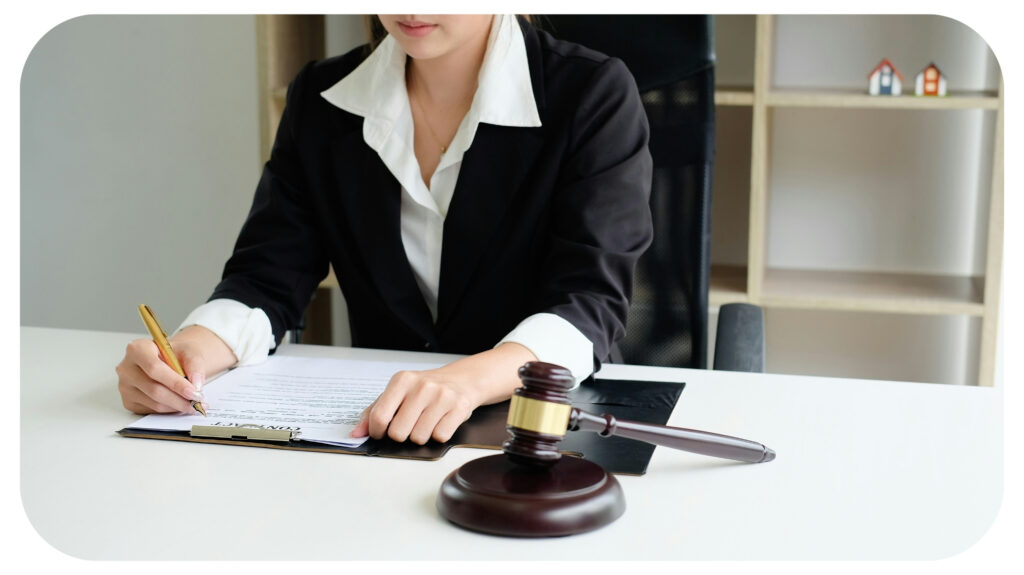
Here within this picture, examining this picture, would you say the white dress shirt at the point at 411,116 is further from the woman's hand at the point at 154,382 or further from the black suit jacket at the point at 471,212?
the woman's hand at the point at 154,382

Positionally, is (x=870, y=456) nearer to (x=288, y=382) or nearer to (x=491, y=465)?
(x=491, y=465)

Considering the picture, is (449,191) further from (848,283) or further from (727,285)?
(848,283)

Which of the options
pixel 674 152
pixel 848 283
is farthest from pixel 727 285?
pixel 674 152

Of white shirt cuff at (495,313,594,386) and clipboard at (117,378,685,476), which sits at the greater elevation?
white shirt cuff at (495,313,594,386)

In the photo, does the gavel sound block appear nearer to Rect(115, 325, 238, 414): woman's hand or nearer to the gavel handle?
the gavel handle

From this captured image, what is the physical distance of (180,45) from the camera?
2887mm

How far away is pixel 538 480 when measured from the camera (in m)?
0.75

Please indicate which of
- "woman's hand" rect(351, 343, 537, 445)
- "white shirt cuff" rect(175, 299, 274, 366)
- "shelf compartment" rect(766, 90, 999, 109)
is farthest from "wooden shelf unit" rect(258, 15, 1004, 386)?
"woman's hand" rect(351, 343, 537, 445)

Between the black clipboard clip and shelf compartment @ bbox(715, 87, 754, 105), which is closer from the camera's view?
the black clipboard clip

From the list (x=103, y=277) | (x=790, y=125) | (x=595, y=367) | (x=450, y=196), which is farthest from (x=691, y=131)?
(x=103, y=277)

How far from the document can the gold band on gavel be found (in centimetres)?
22

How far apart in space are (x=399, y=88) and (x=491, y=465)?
80 centimetres

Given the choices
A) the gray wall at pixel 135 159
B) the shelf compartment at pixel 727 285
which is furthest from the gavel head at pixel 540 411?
the gray wall at pixel 135 159

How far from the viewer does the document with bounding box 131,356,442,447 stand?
0.96 m
